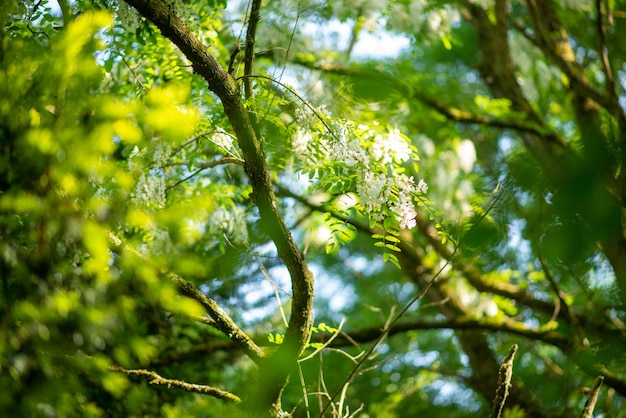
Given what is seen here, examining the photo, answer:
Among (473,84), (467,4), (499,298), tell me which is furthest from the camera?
(473,84)

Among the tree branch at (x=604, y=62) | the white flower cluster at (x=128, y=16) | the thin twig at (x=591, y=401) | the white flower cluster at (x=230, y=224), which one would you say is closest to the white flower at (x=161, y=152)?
the white flower cluster at (x=128, y=16)

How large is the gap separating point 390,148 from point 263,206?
32.2 inches

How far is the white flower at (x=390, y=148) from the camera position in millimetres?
2463

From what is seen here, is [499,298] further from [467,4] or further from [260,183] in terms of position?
[260,183]

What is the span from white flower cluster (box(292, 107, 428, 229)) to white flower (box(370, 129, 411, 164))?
0.07 metres

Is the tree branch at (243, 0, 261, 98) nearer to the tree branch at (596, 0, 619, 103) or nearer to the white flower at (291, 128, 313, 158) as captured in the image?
the white flower at (291, 128, 313, 158)

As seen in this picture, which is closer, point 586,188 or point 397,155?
point 586,188

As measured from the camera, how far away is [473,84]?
6.95 meters

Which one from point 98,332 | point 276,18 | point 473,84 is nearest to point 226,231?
point 276,18

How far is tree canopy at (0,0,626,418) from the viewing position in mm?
1153

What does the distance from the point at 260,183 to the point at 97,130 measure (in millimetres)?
691

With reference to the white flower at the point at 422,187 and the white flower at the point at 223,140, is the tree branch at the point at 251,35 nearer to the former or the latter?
the white flower at the point at 223,140

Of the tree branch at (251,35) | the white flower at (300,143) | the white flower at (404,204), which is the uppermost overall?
the tree branch at (251,35)

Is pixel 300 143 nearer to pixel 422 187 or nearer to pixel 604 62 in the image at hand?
pixel 422 187
